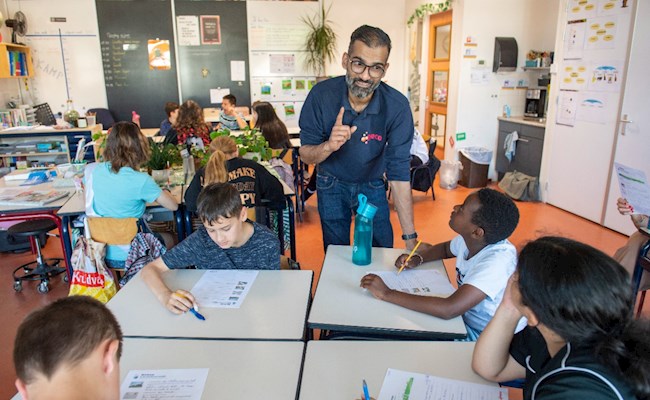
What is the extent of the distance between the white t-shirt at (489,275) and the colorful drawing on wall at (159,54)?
21.8ft

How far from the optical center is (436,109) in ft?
23.7

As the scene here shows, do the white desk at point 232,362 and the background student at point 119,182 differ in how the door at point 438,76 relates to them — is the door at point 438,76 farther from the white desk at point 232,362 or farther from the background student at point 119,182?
the white desk at point 232,362

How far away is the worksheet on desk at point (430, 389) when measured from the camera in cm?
118

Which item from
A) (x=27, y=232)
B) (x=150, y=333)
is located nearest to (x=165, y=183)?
(x=27, y=232)

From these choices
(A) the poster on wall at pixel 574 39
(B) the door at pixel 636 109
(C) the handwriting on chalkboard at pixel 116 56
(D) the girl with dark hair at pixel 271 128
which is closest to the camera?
(B) the door at pixel 636 109

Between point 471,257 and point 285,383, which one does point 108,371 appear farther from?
point 471,257

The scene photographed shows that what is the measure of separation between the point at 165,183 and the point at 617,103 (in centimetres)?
401

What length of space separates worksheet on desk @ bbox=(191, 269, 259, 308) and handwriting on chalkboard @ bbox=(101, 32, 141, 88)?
6.36 metres

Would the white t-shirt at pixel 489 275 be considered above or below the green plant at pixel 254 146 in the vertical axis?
below

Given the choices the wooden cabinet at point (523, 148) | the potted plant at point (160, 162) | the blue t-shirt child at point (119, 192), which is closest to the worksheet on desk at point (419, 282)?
the blue t-shirt child at point (119, 192)

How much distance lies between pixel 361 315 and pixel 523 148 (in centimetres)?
496

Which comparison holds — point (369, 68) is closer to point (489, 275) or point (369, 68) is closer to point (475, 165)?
point (489, 275)

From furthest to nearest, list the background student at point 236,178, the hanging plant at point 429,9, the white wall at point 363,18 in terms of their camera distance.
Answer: the white wall at point 363,18, the hanging plant at point 429,9, the background student at point 236,178

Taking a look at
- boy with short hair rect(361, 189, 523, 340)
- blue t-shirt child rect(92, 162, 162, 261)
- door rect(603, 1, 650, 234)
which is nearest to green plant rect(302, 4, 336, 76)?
door rect(603, 1, 650, 234)
